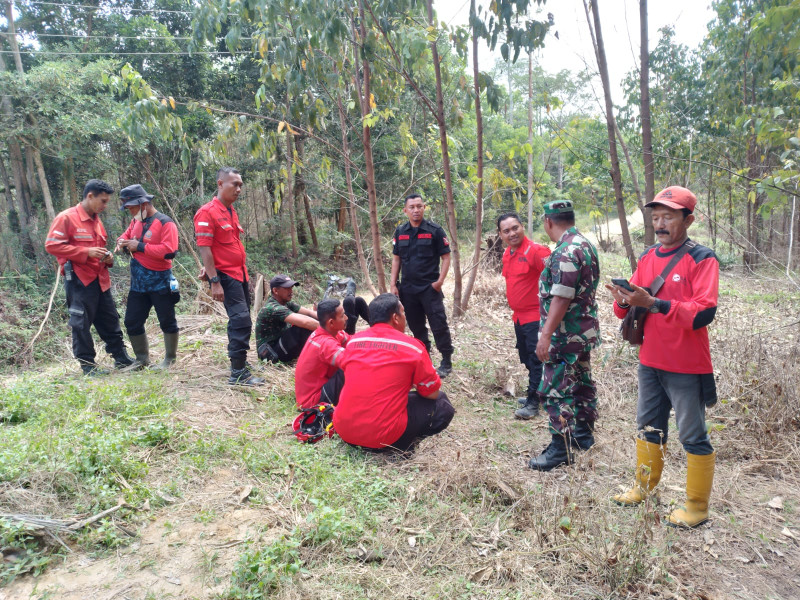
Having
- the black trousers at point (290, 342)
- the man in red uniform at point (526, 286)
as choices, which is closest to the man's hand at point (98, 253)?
the black trousers at point (290, 342)

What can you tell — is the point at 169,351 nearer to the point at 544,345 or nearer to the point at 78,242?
the point at 78,242

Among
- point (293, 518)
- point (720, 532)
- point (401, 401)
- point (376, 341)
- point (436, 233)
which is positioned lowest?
point (720, 532)

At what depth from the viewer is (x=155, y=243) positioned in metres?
5.25

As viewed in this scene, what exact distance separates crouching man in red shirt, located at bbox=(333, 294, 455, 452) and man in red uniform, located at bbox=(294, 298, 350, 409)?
45 centimetres

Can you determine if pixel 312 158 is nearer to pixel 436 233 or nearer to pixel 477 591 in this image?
pixel 436 233

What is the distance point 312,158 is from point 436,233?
469 inches

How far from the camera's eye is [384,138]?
1512 centimetres

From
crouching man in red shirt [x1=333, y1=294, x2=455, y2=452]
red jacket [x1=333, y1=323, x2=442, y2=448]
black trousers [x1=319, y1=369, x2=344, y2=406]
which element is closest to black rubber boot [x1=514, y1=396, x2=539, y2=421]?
crouching man in red shirt [x1=333, y1=294, x2=455, y2=452]

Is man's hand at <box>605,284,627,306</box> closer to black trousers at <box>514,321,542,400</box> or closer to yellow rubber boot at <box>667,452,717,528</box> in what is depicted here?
yellow rubber boot at <box>667,452,717,528</box>

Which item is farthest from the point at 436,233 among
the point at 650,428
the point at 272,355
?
the point at 650,428

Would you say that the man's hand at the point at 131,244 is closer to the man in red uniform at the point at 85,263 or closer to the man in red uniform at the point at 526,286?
the man in red uniform at the point at 85,263

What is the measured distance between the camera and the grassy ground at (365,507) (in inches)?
93.0

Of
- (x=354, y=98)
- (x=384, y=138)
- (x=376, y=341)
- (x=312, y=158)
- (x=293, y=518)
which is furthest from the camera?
(x=312, y=158)

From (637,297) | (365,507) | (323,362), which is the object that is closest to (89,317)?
(323,362)
